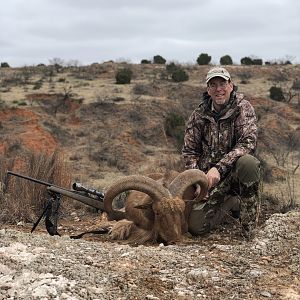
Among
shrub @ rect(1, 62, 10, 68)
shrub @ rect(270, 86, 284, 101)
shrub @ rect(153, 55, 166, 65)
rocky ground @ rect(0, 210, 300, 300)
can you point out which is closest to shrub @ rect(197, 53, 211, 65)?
shrub @ rect(153, 55, 166, 65)

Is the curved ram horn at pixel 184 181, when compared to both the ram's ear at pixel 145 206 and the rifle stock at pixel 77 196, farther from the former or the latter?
the rifle stock at pixel 77 196

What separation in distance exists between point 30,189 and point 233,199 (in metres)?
3.12

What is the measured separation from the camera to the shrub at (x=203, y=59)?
124 ft

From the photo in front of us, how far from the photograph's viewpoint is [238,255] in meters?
4.60

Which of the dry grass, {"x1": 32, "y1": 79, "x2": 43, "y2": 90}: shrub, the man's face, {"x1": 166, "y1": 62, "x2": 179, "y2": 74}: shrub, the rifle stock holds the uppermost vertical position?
{"x1": 166, "y1": 62, "x2": 179, "y2": 74}: shrub

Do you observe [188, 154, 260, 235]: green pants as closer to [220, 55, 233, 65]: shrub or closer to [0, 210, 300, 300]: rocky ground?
[0, 210, 300, 300]: rocky ground

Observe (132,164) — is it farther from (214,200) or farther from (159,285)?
(159,285)

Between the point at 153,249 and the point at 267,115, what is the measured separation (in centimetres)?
1896

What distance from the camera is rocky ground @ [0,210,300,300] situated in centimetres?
354

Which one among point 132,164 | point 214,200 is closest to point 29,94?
point 132,164

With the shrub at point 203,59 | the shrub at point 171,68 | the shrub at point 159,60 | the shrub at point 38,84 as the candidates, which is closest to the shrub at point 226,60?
the shrub at point 203,59

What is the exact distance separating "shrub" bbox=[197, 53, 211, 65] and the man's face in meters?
32.4

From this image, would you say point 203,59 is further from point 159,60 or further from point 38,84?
point 38,84

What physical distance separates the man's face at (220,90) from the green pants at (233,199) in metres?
0.66
